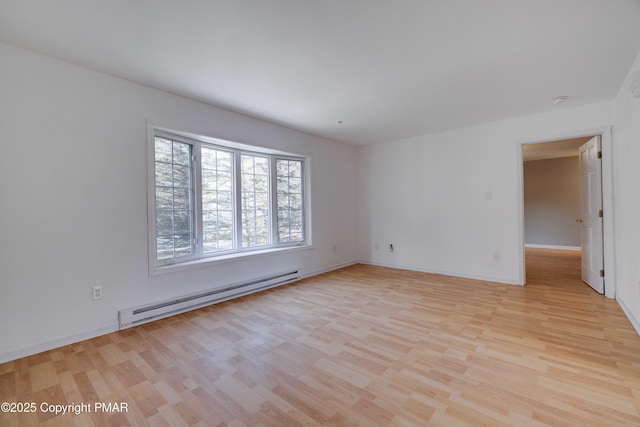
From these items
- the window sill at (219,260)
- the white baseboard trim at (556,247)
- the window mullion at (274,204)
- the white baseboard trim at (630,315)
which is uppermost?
the window mullion at (274,204)

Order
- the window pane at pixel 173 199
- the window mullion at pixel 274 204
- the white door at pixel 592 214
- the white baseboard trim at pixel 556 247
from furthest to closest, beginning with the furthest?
the white baseboard trim at pixel 556 247 < the window mullion at pixel 274 204 < the white door at pixel 592 214 < the window pane at pixel 173 199

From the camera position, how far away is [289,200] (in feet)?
15.2

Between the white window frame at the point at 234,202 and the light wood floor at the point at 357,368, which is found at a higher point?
the white window frame at the point at 234,202

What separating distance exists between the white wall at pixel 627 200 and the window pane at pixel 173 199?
4378mm

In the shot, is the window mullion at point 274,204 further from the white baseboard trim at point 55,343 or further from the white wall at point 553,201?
the white wall at point 553,201

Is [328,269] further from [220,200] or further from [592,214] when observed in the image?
[592,214]

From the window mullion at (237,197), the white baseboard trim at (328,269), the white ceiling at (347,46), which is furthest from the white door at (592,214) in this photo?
the window mullion at (237,197)

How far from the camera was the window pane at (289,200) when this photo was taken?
177 inches

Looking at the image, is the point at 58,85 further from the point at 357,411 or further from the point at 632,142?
the point at 632,142

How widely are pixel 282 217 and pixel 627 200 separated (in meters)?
4.14

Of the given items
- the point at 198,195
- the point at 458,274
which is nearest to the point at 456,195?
the point at 458,274

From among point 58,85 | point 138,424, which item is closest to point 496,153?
point 138,424

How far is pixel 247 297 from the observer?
11.9 feet

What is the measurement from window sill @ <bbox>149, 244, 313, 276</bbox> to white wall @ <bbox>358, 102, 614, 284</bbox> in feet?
6.19
